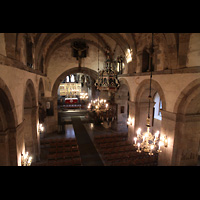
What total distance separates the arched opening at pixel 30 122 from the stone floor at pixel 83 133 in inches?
51.0

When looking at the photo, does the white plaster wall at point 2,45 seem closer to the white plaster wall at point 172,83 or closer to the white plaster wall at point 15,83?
the white plaster wall at point 15,83

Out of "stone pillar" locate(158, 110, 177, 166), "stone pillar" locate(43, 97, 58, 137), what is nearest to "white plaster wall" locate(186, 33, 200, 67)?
"stone pillar" locate(158, 110, 177, 166)

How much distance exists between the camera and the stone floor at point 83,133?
399 inches

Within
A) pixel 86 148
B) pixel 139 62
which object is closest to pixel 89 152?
pixel 86 148

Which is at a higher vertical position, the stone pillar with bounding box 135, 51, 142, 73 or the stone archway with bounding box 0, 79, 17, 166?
the stone pillar with bounding box 135, 51, 142, 73

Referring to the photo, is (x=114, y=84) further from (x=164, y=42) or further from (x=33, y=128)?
(x=33, y=128)

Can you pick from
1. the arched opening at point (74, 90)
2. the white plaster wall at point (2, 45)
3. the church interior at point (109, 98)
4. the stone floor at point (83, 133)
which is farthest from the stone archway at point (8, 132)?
the arched opening at point (74, 90)

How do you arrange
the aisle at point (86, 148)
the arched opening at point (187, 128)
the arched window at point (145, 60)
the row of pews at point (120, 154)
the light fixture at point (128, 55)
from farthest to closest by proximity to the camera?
the light fixture at point (128, 55) → the arched window at point (145, 60) → the aisle at point (86, 148) → the row of pews at point (120, 154) → the arched opening at point (187, 128)

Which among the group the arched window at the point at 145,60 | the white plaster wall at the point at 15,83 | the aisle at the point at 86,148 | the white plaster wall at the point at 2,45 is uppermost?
the arched window at the point at 145,60

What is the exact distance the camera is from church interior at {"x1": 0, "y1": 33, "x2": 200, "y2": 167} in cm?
557

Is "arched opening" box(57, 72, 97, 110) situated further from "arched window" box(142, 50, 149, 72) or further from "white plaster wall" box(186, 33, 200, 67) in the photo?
"white plaster wall" box(186, 33, 200, 67)

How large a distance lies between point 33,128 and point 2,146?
13.8 ft

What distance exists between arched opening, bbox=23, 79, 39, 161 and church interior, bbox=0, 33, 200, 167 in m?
0.05

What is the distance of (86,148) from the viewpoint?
460 inches
